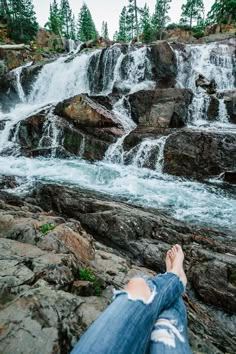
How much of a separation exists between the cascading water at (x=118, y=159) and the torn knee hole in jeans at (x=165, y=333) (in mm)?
5615

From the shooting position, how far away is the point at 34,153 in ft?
43.8

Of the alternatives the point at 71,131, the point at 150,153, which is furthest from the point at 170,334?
the point at 71,131

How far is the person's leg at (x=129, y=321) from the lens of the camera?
5.26 feet

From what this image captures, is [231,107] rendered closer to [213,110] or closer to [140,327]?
[213,110]

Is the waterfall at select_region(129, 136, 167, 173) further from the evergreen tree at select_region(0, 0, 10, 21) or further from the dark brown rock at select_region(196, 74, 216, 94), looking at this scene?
the evergreen tree at select_region(0, 0, 10, 21)

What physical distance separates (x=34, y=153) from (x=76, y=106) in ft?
11.1

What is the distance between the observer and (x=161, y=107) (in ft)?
46.5

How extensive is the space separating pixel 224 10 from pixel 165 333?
1835 inches

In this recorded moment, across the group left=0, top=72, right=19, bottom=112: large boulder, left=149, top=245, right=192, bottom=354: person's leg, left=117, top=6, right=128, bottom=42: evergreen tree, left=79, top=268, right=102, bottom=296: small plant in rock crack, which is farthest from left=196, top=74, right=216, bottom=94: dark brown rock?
left=117, top=6, right=128, bottom=42: evergreen tree

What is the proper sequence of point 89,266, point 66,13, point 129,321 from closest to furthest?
point 129,321
point 89,266
point 66,13

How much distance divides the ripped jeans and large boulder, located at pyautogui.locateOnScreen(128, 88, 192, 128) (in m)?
12.4

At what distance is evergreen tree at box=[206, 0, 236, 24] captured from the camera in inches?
1410

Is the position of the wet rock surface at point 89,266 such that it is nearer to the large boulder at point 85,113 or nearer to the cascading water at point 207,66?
the large boulder at point 85,113

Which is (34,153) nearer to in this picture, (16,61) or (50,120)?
(50,120)
